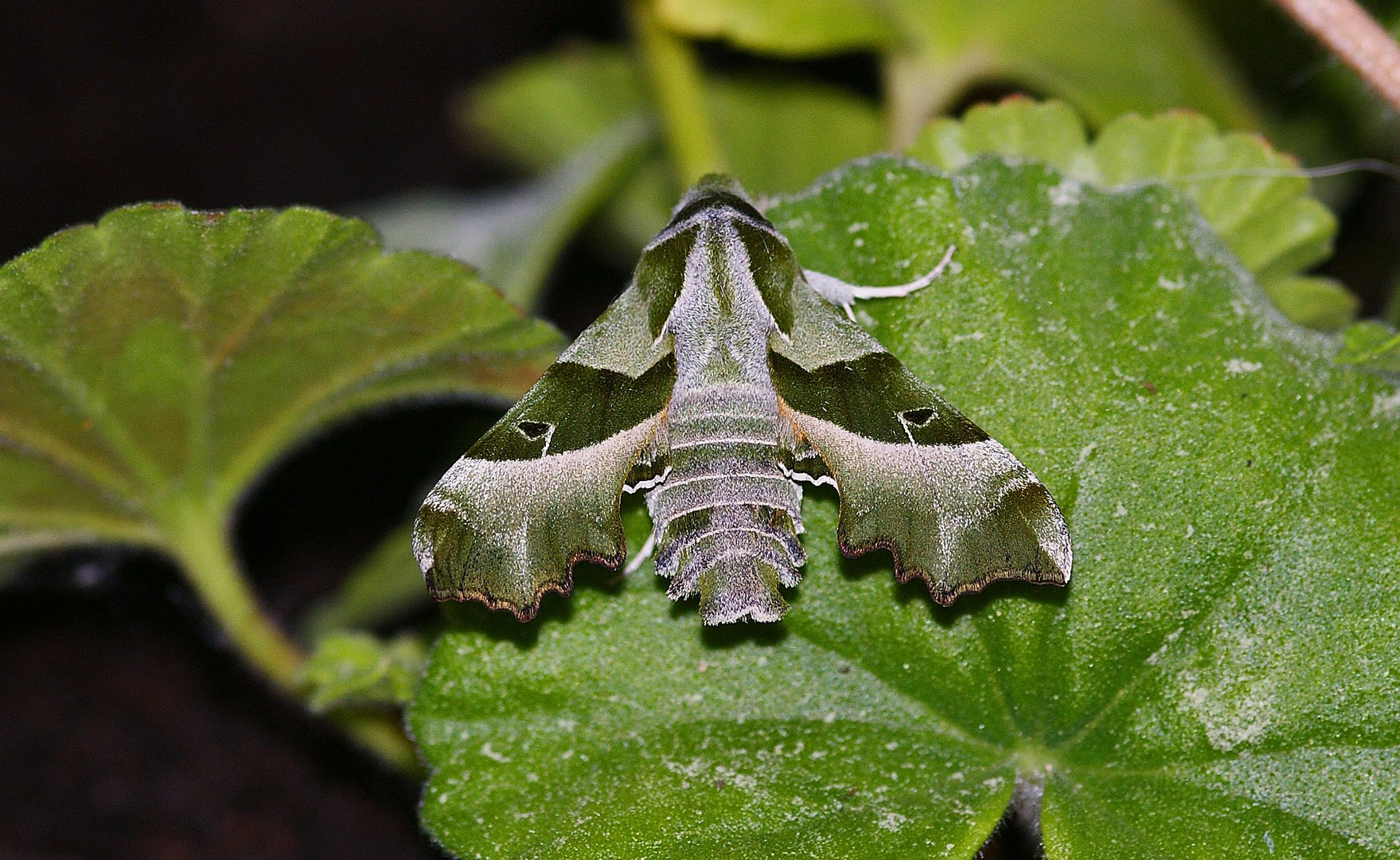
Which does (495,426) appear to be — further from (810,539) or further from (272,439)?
(272,439)

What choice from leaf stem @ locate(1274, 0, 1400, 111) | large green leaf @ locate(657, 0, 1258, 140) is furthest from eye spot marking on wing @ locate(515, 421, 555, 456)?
leaf stem @ locate(1274, 0, 1400, 111)

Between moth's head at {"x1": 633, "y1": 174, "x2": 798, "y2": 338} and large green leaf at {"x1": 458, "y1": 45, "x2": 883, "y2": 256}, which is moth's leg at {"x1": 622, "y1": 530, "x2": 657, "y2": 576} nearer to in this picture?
moth's head at {"x1": 633, "y1": 174, "x2": 798, "y2": 338}

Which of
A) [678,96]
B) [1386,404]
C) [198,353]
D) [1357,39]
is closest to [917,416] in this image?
[1386,404]

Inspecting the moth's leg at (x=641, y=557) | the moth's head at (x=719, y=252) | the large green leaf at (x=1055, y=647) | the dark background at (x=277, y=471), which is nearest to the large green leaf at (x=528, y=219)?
the dark background at (x=277, y=471)

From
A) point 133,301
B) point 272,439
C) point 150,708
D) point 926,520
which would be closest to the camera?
point 926,520

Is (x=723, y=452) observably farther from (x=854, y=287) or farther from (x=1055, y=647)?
(x=1055, y=647)

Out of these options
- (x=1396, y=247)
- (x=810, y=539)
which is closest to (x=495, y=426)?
(x=810, y=539)

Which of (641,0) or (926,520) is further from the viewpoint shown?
(641,0)
